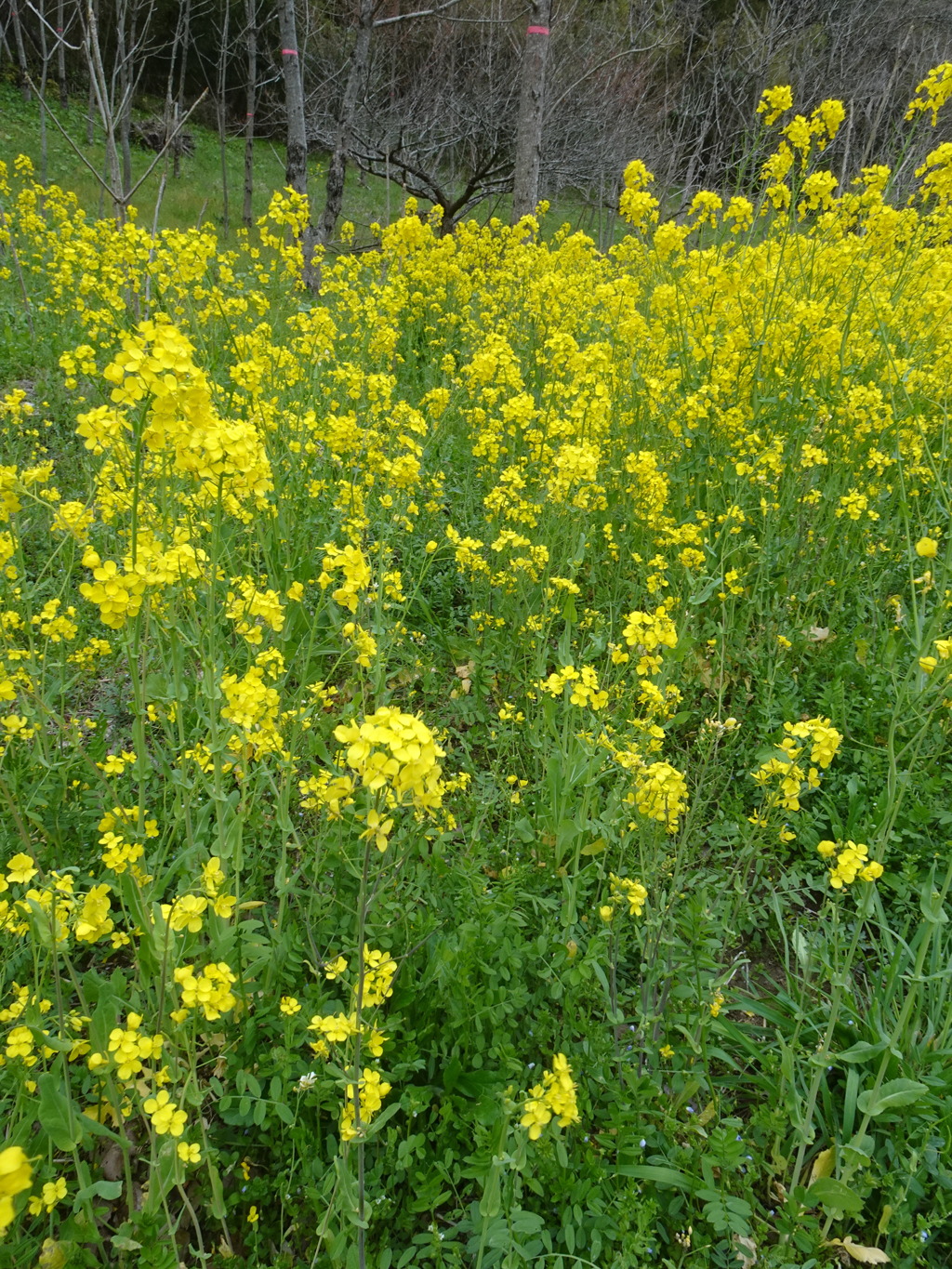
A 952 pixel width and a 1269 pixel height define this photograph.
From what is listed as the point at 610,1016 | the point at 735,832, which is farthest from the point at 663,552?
the point at 610,1016

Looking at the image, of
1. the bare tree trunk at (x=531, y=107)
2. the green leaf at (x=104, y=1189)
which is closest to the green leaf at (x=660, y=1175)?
the green leaf at (x=104, y=1189)

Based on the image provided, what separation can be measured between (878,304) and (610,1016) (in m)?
4.32

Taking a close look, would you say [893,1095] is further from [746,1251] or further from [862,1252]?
[746,1251]

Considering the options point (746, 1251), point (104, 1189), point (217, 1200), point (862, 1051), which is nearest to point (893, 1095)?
point (862, 1051)

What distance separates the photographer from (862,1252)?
1511 millimetres

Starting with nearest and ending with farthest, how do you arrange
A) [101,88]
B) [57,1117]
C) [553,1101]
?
[553,1101] < [57,1117] < [101,88]

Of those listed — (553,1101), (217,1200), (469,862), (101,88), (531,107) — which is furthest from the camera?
(531,107)

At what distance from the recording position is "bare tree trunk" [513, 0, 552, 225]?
724 centimetres

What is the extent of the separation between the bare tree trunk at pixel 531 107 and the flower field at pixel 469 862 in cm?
500

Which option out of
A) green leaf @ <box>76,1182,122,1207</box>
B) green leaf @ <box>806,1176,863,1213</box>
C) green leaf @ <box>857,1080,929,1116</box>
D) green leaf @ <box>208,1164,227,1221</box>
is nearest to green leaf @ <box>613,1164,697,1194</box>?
green leaf @ <box>806,1176,863,1213</box>

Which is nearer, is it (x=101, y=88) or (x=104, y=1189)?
(x=104, y=1189)

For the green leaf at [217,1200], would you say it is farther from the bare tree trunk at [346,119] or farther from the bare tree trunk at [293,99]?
the bare tree trunk at [346,119]

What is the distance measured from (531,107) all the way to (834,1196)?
877cm

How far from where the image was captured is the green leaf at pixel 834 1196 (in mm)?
1437
